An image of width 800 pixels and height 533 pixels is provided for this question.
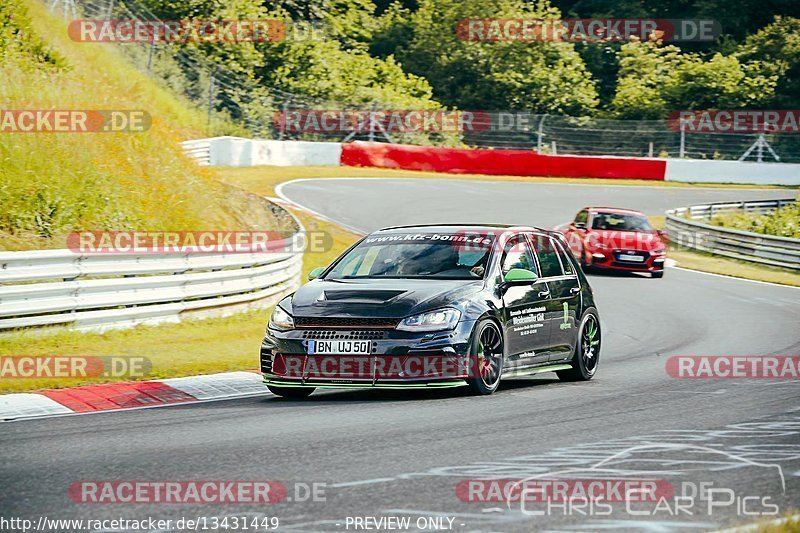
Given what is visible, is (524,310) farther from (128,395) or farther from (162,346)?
(162,346)

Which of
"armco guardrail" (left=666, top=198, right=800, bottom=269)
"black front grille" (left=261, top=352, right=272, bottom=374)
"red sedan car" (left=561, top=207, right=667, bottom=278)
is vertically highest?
"black front grille" (left=261, top=352, right=272, bottom=374)

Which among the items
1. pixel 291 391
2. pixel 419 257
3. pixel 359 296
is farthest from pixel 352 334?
pixel 419 257

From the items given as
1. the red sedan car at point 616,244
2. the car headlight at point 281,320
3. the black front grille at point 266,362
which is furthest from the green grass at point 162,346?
the red sedan car at point 616,244

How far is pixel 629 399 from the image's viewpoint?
10.2m

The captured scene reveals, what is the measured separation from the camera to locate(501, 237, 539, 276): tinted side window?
11180 millimetres

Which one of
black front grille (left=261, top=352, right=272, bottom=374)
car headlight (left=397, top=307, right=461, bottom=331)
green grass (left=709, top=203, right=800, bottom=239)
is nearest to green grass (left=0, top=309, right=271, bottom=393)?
black front grille (left=261, top=352, right=272, bottom=374)

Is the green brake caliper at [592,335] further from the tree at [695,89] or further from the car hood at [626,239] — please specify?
the tree at [695,89]

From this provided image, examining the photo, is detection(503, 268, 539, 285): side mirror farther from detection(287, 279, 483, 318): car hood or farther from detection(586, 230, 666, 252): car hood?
detection(586, 230, 666, 252): car hood

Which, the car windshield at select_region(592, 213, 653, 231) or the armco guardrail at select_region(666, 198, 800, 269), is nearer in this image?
the car windshield at select_region(592, 213, 653, 231)

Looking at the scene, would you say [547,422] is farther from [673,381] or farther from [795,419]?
[673,381]

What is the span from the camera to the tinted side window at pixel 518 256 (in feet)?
36.7

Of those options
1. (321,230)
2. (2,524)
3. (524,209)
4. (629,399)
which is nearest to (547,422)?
(629,399)

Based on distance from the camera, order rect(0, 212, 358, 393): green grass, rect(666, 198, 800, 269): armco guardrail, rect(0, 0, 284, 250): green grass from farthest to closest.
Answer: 1. rect(666, 198, 800, 269): armco guardrail
2. rect(0, 0, 284, 250): green grass
3. rect(0, 212, 358, 393): green grass

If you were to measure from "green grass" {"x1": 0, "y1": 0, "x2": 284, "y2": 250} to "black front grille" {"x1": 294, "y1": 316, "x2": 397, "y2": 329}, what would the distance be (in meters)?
7.02
